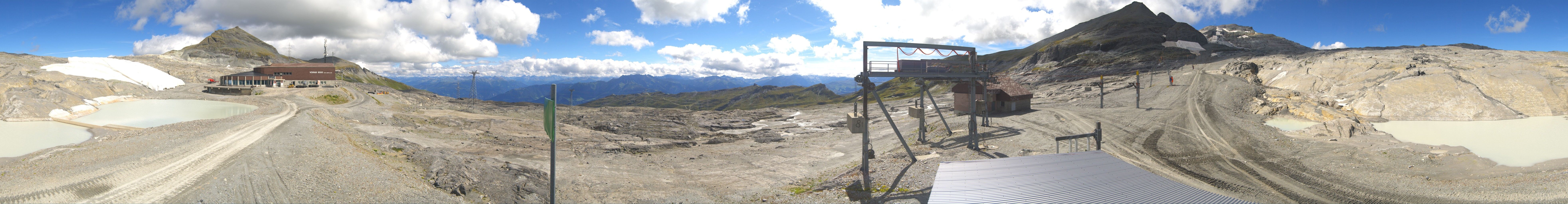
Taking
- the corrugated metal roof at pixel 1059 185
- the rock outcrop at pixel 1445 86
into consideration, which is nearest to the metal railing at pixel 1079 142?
the corrugated metal roof at pixel 1059 185

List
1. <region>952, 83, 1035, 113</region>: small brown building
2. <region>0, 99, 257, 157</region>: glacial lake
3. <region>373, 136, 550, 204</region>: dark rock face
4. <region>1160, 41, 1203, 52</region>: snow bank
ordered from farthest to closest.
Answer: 1. <region>1160, 41, 1203, 52</region>: snow bank
2. <region>952, 83, 1035, 113</region>: small brown building
3. <region>0, 99, 257, 157</region>: glacial lake
4. <region>373, 136, 550, 204</region>: dark rock face

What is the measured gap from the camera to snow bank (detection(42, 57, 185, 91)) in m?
67.1

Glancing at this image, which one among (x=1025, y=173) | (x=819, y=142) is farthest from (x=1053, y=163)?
(x=819, y=142)

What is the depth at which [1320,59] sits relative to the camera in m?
53.8

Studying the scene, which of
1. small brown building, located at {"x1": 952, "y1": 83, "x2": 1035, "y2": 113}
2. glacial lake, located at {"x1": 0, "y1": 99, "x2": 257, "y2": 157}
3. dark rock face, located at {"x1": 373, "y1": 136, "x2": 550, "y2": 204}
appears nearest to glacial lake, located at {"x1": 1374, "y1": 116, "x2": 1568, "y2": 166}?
small brown building, located at {"x1": 952, "y1": 83, "x2": 1035, "y2": 113}

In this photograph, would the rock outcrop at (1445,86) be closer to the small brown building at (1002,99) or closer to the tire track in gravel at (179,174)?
the small brown building at (1002,99)

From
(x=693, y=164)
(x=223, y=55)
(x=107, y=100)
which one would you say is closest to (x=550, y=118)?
(x=693, y=164)

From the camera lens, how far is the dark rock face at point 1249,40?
335 feet

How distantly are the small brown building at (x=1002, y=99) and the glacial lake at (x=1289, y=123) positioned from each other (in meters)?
14.6

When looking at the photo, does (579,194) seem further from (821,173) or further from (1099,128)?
(1099,128)

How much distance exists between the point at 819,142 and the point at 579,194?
20795mm

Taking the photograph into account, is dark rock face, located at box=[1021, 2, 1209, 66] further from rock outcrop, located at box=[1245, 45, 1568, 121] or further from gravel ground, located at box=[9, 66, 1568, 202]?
gravel ground, located at box=[9, 66, 1568, 202]

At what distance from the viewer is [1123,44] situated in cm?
12700

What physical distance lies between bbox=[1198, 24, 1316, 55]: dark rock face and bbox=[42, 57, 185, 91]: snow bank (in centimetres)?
17626
